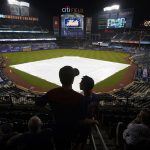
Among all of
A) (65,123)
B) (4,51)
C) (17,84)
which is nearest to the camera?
(65,123)

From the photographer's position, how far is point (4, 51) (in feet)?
198

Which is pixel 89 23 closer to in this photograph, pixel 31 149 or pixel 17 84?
pixel 17 84

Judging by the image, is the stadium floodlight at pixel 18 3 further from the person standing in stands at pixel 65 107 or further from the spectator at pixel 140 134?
the spectator at pixel 140 134

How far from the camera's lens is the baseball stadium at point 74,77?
4.12 meters

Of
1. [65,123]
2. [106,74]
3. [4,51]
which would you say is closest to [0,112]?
[65,123]

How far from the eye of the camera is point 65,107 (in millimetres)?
3633

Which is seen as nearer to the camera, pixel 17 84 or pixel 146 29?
pixel 17 84

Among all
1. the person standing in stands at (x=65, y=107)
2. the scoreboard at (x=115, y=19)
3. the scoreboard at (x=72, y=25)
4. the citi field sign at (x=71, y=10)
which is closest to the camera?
the person standing in stands at (x=65, y=107)

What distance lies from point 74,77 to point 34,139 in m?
1.53

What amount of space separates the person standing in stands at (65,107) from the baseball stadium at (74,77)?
2 centimetres

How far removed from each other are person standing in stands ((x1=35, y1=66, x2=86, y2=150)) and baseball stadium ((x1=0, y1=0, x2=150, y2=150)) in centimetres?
2

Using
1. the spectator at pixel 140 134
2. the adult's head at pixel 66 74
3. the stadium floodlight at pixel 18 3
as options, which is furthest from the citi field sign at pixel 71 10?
the adult's head at pixel 66 74

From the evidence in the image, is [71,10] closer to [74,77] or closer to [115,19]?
[115,19]

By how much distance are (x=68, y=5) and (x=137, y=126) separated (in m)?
96.2
